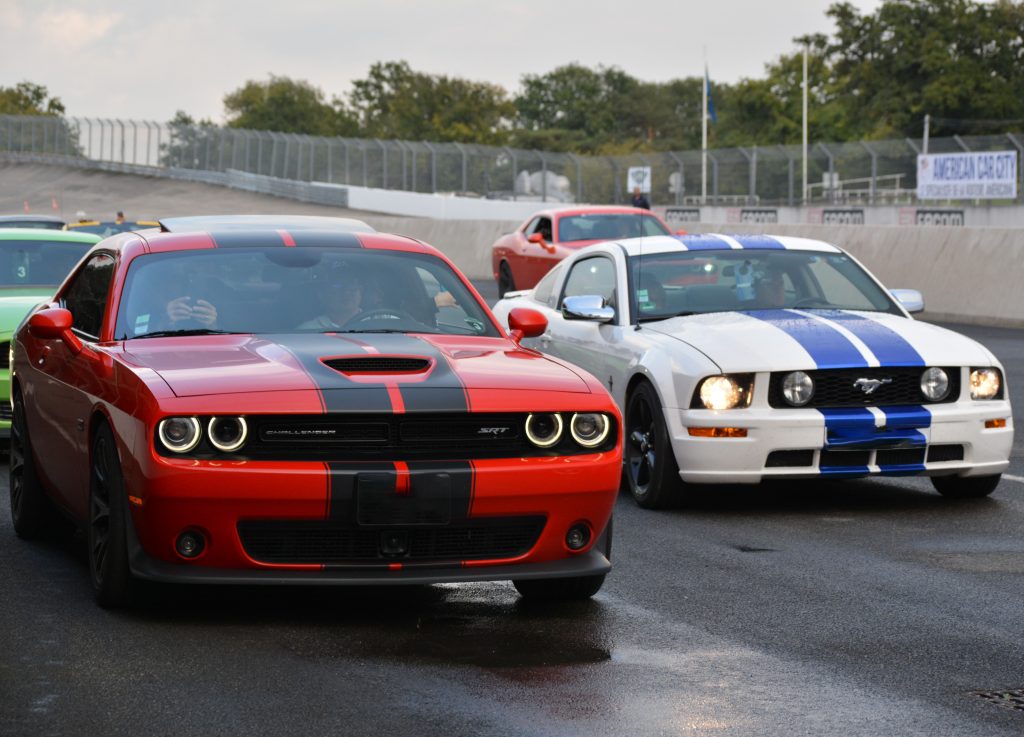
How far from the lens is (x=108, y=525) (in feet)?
21.3

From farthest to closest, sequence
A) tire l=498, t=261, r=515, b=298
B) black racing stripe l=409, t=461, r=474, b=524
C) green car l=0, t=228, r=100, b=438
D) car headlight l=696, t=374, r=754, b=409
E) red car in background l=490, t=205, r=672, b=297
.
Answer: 1. tire l=498, t=261, r=515, b=298
2. red car in background l=490, t=205, r=672, b=297
3. green car l=0, t=228, r=100, b=438
4. car headlight l=696, t=374, r=754, b=409
5. black racing stripe l=409, t=461, r=474, b=524

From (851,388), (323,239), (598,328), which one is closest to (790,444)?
(851,388)

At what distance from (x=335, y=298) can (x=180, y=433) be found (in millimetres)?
1417

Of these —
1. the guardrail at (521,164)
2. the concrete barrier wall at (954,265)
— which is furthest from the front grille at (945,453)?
the guardrail at (521,164)

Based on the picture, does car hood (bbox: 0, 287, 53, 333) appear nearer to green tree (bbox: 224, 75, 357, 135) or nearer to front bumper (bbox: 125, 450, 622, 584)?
front bumper (bbox: 125, 450, 622, 584)

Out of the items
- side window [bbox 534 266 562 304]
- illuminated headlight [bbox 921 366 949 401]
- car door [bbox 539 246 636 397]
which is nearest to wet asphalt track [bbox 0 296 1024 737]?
illuminated headlight [bbox 921 366 949 401]

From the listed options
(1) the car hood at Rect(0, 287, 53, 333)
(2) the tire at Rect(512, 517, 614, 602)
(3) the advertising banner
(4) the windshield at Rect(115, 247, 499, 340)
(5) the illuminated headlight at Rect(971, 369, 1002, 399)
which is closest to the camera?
(2) the tire at Rect(512, 517, 614, 602)

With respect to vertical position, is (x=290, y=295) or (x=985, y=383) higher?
(x=290, y=295)

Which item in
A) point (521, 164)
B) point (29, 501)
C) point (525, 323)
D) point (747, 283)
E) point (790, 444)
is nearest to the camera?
point (525, 323)

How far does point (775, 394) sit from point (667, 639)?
10.3 ft

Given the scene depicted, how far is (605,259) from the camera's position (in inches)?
439

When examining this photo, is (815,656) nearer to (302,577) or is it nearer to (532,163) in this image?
(302,577)

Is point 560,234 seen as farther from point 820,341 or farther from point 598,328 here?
point 820,341

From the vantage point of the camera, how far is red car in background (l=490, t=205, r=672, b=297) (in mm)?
24469
